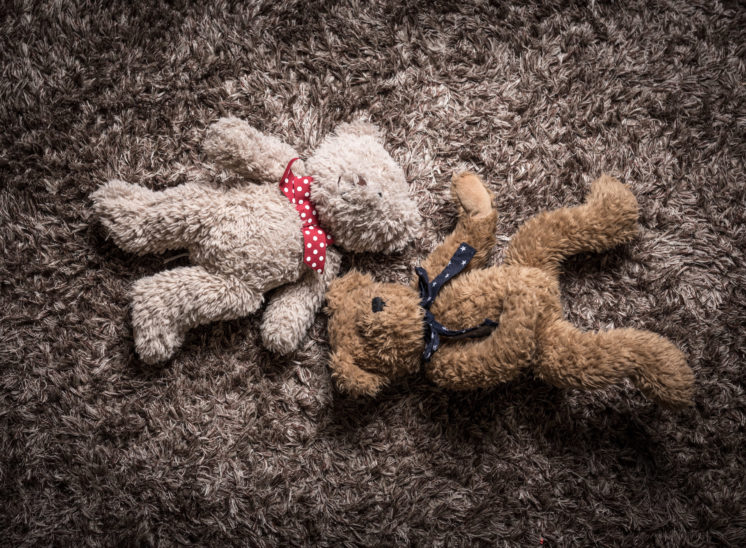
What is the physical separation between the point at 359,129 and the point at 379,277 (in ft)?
0.98

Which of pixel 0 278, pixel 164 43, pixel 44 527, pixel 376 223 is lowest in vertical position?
pixel 44 527

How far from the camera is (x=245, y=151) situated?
810 millimetres

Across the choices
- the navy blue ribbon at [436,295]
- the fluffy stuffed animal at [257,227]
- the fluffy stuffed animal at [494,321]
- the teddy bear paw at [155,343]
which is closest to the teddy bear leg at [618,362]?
the fluffy stuffed animal at [494,321]

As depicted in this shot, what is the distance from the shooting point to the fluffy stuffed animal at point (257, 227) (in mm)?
795

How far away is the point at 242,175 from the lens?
850 mm

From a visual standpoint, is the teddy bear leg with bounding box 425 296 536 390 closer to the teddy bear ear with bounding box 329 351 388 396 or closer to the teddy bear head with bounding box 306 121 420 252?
the teddy bear ear with bounding box 329 351 388 396

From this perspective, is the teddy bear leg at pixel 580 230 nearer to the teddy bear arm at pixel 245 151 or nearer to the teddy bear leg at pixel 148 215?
the teddy bear arm at pixel 245 151

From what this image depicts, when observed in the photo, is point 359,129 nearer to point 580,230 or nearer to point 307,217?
point 307,217

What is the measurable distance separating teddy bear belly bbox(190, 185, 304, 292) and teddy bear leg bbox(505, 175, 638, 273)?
416 mm

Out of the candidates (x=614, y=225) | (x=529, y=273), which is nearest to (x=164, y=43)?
(x=529, y=273)

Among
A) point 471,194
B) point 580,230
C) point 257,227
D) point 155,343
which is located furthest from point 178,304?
point 580,230

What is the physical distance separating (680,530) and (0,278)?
1457 millimetres

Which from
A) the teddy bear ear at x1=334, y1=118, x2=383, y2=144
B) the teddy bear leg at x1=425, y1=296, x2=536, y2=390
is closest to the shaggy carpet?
the teddy bear ear at x1=334, y1=118, x2=383, y2=144

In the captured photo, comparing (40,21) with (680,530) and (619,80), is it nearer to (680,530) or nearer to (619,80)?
(619,80)
